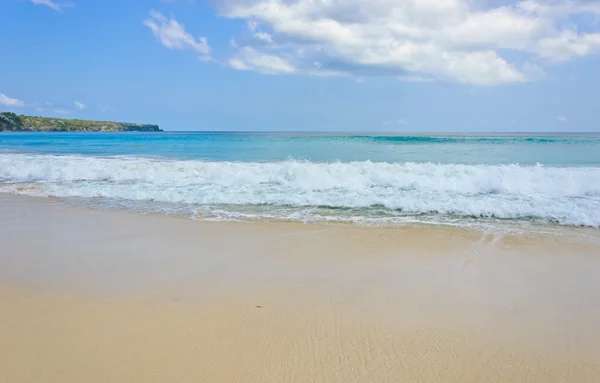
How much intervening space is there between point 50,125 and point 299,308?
127 meters

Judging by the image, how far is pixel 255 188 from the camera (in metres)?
10.4

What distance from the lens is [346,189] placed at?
10.1m

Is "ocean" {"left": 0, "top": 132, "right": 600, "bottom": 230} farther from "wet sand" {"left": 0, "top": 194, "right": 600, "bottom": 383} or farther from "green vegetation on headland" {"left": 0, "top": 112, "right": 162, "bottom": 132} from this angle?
"green vegetation on headland" {"left": 0, "top": 112, "right": 162, "bottom": 132}

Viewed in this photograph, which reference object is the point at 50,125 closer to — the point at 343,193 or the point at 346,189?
the point at 346,189

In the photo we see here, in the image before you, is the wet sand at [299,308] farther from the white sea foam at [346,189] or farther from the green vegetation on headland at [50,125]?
the green vegetation on headland at [50,125]

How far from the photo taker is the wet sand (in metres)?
2.60

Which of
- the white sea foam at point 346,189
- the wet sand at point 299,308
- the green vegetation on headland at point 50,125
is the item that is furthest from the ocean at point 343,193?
the green vegetation on headland at point 50,125

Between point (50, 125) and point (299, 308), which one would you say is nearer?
point (299, 308)

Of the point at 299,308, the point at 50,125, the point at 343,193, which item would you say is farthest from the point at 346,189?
the point at 50,125

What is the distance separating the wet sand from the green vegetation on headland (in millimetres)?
108044

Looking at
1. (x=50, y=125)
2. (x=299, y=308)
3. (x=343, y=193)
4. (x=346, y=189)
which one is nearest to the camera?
(x=299, y=308)

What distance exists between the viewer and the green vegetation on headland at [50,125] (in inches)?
3597

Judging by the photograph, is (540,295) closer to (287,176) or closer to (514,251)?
(514,251)

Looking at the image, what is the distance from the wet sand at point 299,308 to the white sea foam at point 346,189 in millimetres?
1808
